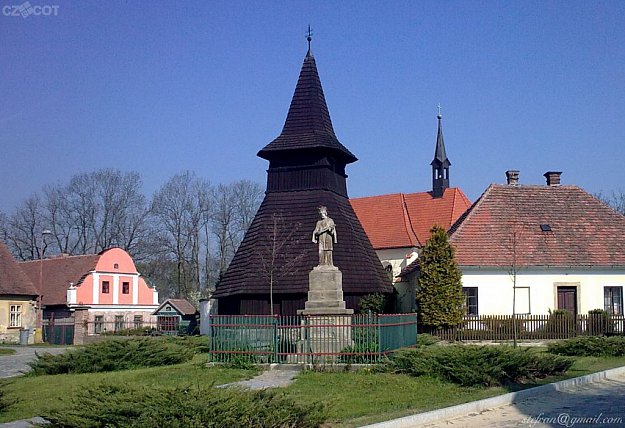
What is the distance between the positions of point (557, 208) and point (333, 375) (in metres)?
21.1

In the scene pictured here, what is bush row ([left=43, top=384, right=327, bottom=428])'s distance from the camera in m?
8.33

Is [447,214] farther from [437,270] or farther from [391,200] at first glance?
[437,270]

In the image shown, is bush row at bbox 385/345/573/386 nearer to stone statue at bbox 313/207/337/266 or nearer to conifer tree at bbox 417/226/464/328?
stone statue at bbox 313/207/337/266

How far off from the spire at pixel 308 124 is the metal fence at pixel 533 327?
1045 centimetres

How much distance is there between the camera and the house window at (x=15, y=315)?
137ft

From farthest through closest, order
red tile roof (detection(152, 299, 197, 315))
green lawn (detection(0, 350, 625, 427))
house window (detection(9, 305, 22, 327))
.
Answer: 1. red tile roof (detection(152, 299, 197, 315))
2. house window (detection(9, 305, 22, 327))
3. green lawn (detection(0, 350, 625, 427))

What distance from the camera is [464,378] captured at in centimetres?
1359

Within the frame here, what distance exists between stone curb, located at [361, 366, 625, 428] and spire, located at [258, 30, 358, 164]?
20167 millimetres

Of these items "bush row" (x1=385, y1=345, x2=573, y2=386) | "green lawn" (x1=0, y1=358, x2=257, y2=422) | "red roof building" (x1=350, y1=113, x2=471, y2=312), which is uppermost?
"red roof building" (x1=350, y1=113, x2=471, y2=312)

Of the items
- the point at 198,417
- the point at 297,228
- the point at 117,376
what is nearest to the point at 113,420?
the point at 198,417

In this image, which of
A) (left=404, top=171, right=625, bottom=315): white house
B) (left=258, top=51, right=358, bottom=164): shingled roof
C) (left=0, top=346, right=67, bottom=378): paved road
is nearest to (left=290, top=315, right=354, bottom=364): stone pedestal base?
(left=0, top=346, right=67, bottom=378): paved road

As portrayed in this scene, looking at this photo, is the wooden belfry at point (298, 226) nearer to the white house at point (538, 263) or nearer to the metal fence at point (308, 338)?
the white house at point (538, 263)

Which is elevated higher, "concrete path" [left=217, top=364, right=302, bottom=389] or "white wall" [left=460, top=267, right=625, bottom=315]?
"white wall" [left=460, top=267, right=625, bottom=315]

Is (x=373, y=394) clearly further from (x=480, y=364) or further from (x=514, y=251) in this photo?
(x=514, y=251)
